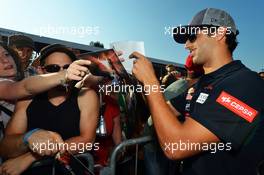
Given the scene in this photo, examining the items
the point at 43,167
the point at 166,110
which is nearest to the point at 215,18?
the point at 166,110

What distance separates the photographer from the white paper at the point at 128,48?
2480 mm

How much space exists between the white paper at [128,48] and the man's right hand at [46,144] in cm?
82

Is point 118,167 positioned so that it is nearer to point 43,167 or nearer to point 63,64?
point 43,167

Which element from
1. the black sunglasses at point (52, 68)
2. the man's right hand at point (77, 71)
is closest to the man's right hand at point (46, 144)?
the man's right hand at point (77, 71)

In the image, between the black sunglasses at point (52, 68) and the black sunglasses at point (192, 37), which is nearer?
the black sunglasses at point (192, 37)

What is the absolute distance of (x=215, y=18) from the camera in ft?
8.18

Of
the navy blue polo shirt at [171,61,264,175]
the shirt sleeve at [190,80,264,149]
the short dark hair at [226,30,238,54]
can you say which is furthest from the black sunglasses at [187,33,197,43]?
the shirt sleeve at [190,80,264,149]

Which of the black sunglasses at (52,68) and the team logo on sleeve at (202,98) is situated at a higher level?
the black sunglasses at (52,68)

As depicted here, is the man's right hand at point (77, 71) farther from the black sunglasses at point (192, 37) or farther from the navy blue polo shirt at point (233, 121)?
the black sunglasses at point (192, 37)

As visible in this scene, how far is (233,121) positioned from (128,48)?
0.99 metres

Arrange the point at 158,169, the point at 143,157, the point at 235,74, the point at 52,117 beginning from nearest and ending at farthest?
the point at 235,74 → the point at 52,117 → the point at 158,169 → the point at 143,157

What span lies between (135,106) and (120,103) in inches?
21.2

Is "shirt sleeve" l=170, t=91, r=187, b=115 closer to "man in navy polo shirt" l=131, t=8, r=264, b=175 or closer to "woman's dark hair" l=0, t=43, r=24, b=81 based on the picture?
"man in navy polo shirt" l=131, t=8, r=264, b=175

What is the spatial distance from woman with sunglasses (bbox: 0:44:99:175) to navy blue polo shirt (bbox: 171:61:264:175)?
957 mm
